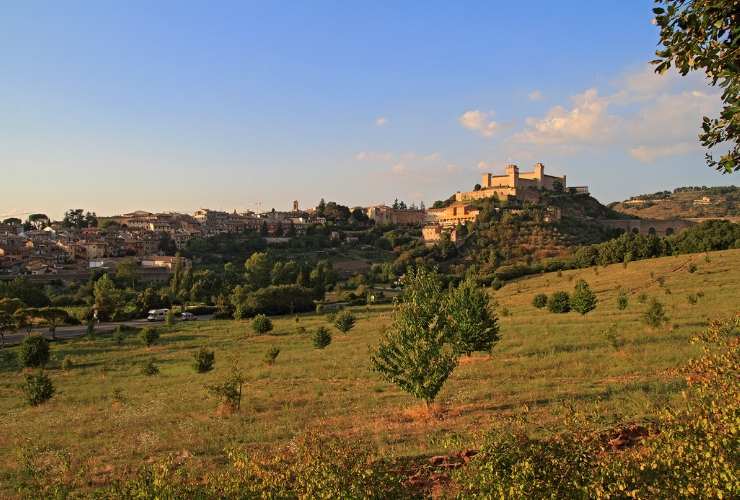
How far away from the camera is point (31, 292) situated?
59875mm

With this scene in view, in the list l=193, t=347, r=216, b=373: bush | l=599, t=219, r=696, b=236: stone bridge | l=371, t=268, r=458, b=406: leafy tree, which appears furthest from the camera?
l=599, t=219, r=696, b=236: stone bridge

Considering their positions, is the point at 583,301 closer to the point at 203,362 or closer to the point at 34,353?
the point at 203,362

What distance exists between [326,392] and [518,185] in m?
137

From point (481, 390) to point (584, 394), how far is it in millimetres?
3693

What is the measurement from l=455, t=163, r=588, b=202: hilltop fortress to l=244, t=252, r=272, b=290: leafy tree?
8340 cm

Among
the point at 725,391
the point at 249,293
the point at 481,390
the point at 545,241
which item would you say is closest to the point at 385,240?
the point at 545,241

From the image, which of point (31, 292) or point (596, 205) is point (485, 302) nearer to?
point (31, 292)

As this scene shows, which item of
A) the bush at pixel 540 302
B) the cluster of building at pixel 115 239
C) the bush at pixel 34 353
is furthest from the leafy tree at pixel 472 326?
the cluster of building at pixel 115 239

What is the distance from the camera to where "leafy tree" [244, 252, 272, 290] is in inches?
2997

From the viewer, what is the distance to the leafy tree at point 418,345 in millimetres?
16312

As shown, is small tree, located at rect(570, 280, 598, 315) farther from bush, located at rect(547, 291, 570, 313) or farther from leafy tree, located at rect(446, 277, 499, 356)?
leafy tree, located at rect(446, 277, 499, 356)

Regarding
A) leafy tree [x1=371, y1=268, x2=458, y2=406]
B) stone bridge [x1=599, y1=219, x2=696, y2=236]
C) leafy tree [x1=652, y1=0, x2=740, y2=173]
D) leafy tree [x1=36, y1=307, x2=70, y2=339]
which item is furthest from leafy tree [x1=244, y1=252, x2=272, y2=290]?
stone bridge [x1=599, y1=219, x2=696, y2=236]

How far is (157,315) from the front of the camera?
5834 cm

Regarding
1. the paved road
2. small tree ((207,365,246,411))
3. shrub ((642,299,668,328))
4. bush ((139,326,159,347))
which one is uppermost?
shrub ((642,299,668,328))
